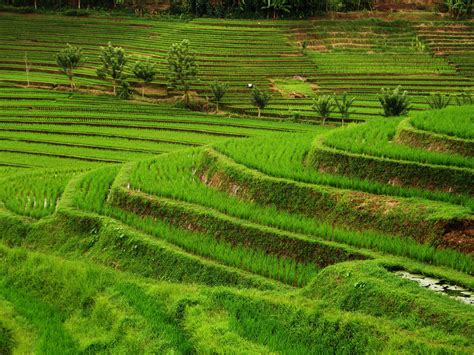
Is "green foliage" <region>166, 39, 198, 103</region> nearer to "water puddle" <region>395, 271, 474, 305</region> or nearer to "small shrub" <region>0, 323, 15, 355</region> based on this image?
"water puddle" <region>395, 271, 474, 305</region>

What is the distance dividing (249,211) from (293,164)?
2294 mm

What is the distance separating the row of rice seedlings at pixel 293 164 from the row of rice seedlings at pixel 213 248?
227 centimetres

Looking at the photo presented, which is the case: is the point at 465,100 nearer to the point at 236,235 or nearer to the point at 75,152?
the point at 75,152

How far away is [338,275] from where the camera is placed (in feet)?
29.7

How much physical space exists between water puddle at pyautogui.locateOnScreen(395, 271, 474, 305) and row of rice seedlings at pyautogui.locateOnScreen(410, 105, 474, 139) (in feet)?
15.2

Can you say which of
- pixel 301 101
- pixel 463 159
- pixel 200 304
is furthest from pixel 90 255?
pixel 301 101

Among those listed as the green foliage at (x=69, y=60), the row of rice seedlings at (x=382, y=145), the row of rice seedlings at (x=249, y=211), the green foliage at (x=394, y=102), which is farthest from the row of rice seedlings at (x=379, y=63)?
the row of rice seedlings at (x=249, y=211)

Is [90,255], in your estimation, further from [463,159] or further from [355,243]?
[463,159]

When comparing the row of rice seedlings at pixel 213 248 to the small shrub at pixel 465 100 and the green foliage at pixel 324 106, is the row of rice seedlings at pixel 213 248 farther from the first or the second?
the green foliage at pixel 324 106

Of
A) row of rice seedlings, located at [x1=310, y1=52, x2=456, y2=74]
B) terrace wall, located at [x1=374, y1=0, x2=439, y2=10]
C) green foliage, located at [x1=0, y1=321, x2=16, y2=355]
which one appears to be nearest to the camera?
green foliage, located at [x1=0, y1=321, x2=16, y2=355]

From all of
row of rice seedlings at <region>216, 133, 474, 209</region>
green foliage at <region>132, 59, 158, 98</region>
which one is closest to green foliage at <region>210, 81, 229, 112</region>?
green foliage at <region>132, 59, 158, 98</region>

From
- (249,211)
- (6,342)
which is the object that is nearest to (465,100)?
(249,211)

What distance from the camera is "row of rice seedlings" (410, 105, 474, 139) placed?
42.5ft

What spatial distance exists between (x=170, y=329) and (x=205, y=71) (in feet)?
104
